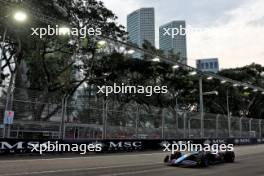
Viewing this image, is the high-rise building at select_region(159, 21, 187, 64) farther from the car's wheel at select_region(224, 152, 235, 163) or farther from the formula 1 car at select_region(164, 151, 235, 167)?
the formula 1 car at select_region(164, 151, 235, 167)

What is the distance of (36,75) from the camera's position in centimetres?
3716

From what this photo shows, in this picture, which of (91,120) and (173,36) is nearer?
(91,120)

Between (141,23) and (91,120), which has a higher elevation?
(141,23)

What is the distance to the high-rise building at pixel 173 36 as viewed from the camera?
22.0 metres

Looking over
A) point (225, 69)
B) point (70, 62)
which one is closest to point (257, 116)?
point (225, 69)

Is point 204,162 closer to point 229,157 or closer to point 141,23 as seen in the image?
point 229,157

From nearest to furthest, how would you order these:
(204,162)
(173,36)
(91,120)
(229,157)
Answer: (204,162), (229,157), (91,120), (173,36)

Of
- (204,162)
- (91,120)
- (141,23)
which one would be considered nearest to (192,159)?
(204,162)

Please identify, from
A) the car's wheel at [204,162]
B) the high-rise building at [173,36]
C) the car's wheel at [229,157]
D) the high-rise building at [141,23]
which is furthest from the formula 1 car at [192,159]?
the high-rise building at [141,23]

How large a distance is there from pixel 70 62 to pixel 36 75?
3.91 meters

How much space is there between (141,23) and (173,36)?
7.96 meters

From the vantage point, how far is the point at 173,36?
24.9 m

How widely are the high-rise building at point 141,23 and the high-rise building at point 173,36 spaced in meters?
1.80

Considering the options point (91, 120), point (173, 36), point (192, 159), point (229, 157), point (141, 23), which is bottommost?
point (229, 157)
